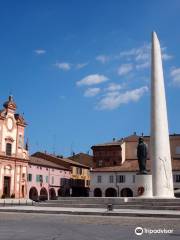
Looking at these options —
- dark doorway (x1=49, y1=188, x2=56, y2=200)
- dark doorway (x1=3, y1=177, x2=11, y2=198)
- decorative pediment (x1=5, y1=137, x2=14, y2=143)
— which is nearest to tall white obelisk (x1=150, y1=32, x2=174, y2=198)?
dark doorway (x1=3, y1=177, x2=11, y2=198)

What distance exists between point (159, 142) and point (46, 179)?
38.1m

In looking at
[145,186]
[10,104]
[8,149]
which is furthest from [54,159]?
[145,186]

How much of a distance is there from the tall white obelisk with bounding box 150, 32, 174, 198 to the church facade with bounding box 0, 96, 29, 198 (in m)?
28.0

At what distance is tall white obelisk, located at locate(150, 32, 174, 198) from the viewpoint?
27188 millimetres

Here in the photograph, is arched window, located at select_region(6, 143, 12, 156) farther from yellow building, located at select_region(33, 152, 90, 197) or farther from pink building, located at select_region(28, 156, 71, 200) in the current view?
yellow building, located at select_region(33, 152, 90, 197)

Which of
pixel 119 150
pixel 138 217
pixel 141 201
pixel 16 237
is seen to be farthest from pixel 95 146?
pixel 16 237

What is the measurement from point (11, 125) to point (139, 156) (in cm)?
2855

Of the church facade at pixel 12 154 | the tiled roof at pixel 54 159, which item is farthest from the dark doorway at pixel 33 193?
the tiled roof at pixel 54 159

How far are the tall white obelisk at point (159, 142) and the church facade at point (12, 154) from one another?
91.9 feet

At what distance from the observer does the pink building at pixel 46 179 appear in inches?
2331

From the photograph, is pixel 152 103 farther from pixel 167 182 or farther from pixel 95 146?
pixel 95 146

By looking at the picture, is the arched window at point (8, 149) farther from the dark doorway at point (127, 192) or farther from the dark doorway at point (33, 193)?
the dark doorway at point (127, 192)

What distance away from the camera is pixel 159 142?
27391 mm

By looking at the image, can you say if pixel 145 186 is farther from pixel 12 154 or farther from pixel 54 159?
pixel 54 159
